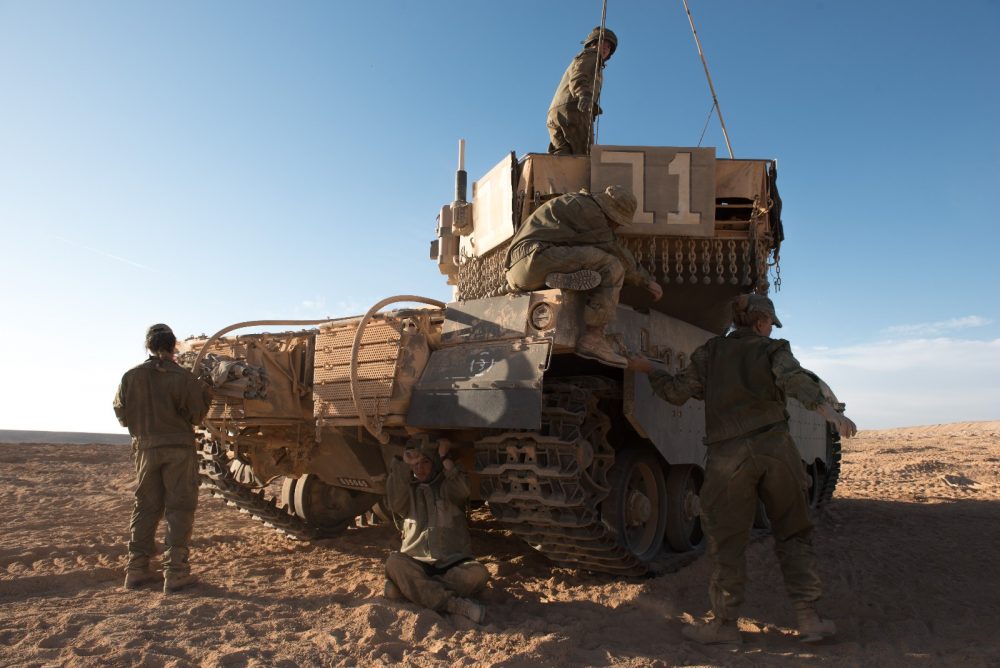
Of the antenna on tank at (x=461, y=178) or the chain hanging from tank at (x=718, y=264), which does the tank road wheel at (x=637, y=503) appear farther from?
the antenna on tank at (x=461, y=178)

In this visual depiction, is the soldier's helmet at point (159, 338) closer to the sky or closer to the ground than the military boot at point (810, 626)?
closer to the sky

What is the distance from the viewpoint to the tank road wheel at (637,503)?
16.7ft

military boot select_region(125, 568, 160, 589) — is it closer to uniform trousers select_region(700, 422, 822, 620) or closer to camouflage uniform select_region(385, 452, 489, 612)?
camouflage uniform select_region(385, 452, 489, 612)

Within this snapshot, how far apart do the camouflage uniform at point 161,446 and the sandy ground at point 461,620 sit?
31cm

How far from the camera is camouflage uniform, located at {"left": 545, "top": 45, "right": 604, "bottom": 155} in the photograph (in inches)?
271

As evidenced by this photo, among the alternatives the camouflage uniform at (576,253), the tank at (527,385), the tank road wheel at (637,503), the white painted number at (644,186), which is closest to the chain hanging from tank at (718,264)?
the tank at (527,385)

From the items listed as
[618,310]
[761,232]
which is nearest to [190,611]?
[618,310]

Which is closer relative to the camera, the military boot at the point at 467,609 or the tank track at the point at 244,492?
the military boot at the point at 467,609

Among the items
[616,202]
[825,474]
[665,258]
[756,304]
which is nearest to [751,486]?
[756,304]

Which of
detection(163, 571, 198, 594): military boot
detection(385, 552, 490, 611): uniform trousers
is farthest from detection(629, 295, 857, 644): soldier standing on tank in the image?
detection(163, 571, 198, 594): military boot

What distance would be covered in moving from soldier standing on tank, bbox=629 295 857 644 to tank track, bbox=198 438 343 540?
12.4ft

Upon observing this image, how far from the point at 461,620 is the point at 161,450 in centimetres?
211

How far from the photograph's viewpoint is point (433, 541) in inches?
180

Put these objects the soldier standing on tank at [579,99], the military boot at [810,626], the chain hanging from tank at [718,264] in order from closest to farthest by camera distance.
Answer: the military boot at [810,626], the chain hanging from tank at [718,264], the soldier standing on tank at [579,99]
